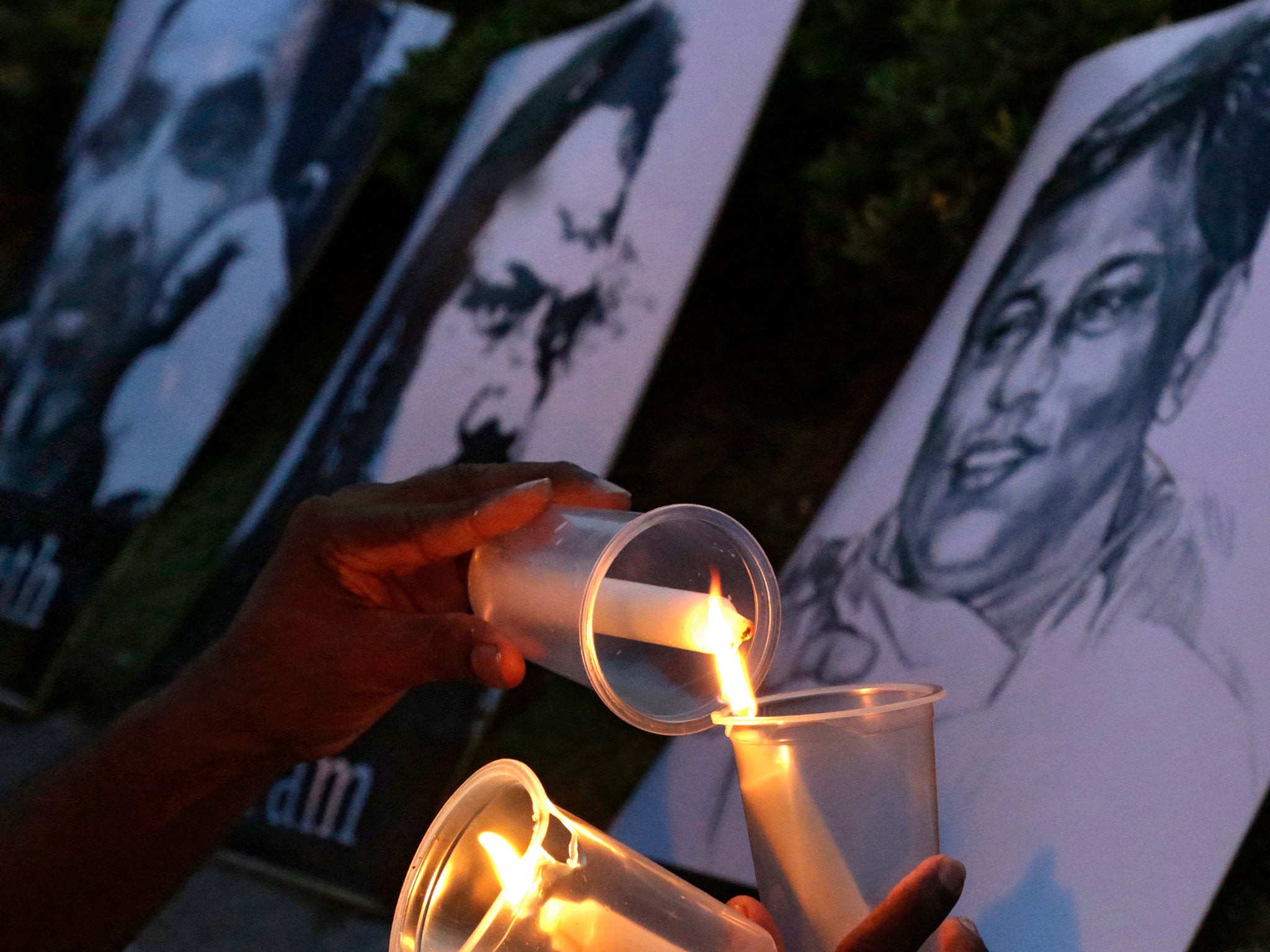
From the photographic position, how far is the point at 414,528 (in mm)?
1132

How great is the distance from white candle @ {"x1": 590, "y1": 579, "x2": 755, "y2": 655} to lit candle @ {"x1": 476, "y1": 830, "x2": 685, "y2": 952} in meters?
0.20

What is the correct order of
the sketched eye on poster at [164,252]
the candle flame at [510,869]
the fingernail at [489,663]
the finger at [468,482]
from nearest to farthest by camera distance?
the candle flame at [510,869] < the fingernail at [489,663] < the finger at [468,482] < the sketched eye on poster at [164,252]

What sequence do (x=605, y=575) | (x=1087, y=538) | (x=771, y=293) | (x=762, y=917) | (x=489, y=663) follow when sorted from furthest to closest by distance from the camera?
1. (x=771, y=293)
2. (x=1087, y=538)
3. (x=489, y=663)
4. (x=605, y=575)
5. (x=762, y=917)

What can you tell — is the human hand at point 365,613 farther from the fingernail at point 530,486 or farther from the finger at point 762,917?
the finger at point 762,917

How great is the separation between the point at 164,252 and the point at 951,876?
3547 mm

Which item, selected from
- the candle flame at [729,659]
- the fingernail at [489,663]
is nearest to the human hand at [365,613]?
the fingernail at [489,663]

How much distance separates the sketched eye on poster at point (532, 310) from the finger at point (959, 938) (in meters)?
1.50

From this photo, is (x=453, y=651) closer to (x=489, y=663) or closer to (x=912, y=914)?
(x=489, y=663)

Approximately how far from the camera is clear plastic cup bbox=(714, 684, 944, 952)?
0.78 metres

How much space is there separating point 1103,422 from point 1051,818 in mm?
590

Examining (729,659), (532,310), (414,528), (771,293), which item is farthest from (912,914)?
(771,293)

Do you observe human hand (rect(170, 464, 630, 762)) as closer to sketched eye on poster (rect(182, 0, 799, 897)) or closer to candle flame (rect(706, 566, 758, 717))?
candle flame (rect(706, 566, 758, 717))

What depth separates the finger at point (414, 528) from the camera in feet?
3.55

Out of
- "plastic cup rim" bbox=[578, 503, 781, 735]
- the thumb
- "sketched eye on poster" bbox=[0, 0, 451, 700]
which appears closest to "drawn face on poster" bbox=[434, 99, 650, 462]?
"sketched eye on poster" bbox=[0, 0, 451, 700]
